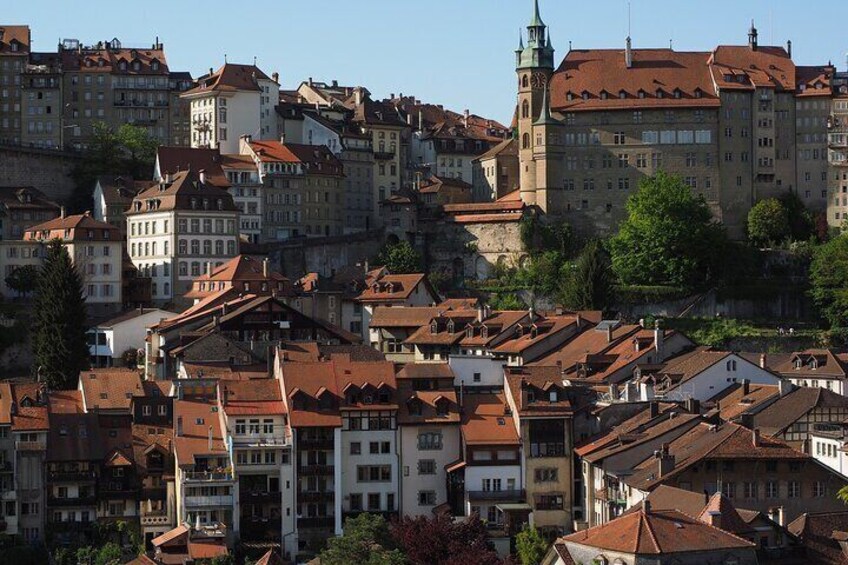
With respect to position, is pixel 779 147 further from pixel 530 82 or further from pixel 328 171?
pixel 328 171

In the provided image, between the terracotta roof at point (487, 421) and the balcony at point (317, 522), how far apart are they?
6427 mm

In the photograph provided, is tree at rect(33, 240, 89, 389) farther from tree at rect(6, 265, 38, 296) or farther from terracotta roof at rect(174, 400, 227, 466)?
terracotta roof at rect(174, 400, 227, 466)

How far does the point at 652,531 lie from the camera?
6519cm

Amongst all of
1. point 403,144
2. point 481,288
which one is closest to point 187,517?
point 481,288

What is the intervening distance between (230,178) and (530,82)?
24.2 meters

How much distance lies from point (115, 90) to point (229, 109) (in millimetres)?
13343

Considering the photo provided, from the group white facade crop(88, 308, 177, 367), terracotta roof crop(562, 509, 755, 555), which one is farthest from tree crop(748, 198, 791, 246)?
terracotta roof crop(562, 509, 755, 555)

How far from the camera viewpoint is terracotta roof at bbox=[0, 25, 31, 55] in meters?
158

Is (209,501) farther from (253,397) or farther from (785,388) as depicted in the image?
(785,388)

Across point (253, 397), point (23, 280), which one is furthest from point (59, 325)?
point (253, 397)

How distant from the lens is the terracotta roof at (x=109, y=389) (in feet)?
301

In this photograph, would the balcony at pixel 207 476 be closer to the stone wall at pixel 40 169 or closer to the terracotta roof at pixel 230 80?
the stone wall at pixel 40 169

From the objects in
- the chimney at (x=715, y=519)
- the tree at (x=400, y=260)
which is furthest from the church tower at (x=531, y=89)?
the chimney at (x=715, y=519)

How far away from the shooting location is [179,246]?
127062 mm
